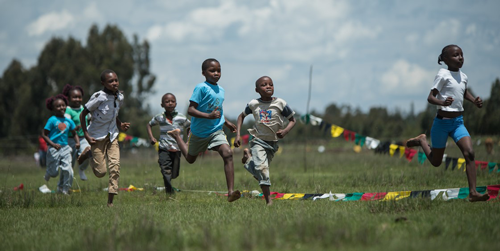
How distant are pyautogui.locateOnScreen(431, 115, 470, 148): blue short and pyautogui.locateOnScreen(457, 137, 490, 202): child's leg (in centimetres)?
12

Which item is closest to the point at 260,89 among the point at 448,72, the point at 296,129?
the point at 448,72

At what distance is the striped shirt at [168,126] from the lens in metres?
10.7

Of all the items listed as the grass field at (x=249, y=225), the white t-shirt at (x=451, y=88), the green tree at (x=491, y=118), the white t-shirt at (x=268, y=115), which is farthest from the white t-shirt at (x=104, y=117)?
the green tree at (x=491, y=118)

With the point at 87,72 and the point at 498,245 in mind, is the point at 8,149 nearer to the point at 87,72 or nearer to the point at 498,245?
the point at 87,72

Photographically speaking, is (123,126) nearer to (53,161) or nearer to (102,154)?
(102,154)

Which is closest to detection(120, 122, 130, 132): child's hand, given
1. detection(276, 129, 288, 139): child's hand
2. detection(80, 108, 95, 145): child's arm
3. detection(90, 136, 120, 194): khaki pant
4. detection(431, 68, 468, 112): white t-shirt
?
detection(90, 136, 120, 194): khaki pant

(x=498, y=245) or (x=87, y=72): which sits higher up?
(x=87, y=72)

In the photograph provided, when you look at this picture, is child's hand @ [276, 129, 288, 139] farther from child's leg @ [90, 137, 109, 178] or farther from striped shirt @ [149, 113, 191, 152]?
striped shirt @ [149, 113, 191, 152]

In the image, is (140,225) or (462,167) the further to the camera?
(462,167)

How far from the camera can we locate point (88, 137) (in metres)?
8.66

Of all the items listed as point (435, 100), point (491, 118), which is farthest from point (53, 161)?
point (491, 118)

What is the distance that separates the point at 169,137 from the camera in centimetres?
1078

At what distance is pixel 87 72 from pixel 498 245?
4683 centimetres

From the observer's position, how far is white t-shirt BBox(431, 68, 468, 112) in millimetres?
7535
